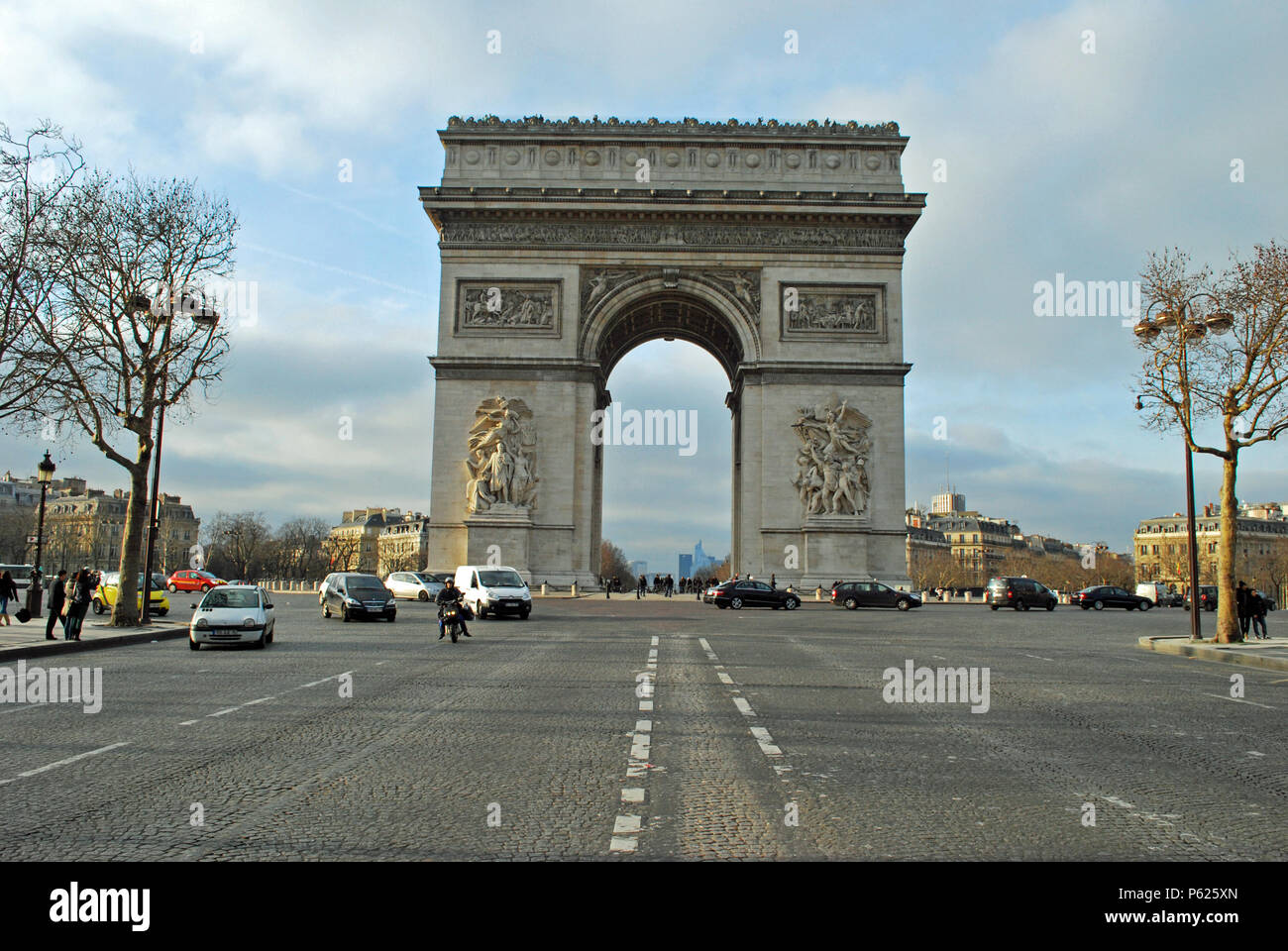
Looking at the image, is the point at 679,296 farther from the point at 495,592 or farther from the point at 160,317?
the point at 160,317

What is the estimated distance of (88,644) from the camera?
17.3 metres

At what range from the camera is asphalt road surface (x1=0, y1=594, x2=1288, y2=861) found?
15.8 ft

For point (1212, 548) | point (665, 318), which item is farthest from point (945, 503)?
point (665, 318)

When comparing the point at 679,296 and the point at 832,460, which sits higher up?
the point at 679,296

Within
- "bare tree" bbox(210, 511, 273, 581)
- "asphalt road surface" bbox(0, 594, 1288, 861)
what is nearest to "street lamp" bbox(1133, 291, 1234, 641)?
"asphalt road surface" bbox(0, 594, 1288, 861)

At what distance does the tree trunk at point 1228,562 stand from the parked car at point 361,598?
19486 millimetres

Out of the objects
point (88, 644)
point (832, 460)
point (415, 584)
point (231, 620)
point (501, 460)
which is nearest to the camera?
point (231, 620)

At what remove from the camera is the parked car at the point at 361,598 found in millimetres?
25328

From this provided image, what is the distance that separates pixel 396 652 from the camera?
53.4 ft

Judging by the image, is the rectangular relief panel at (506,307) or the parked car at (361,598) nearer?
the parked car at (361,598)

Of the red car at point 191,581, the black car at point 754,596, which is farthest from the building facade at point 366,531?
the black car at point 754,596

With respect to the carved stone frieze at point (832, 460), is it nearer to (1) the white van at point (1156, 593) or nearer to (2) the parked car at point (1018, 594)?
(2) the parked car at point (1018, 594)

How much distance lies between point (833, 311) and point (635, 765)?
119 ft

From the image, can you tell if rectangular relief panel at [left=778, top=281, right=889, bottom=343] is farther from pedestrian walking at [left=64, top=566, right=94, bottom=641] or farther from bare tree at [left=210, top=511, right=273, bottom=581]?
bare tree at [left=210, top=511, right=273, bottom=581]
